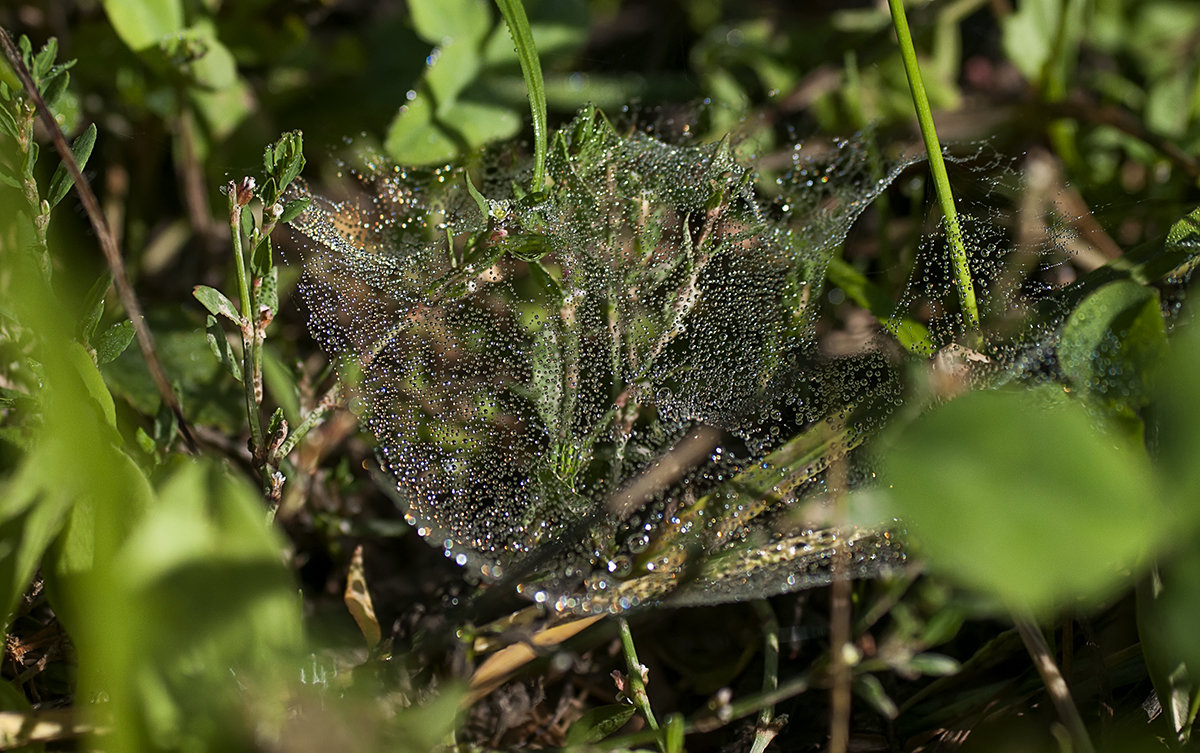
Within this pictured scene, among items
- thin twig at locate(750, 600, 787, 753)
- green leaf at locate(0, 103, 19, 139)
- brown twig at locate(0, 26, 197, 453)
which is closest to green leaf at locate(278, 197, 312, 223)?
brown twig at locate(0, 26, 197, 453)

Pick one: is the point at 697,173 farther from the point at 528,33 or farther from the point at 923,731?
the point at 923,731

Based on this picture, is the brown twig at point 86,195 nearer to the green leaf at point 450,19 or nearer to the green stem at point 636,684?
the green stem at point 636,684

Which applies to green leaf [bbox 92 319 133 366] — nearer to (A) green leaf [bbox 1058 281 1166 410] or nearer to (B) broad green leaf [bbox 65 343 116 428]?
(B) broad green leaf [bbox 65 343 116 428]

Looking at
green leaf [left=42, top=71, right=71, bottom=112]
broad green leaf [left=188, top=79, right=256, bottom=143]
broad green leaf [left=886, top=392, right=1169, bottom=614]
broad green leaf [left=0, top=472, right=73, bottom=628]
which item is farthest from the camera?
broad green leaf [left=188, top=79, right=256, bottom=143]

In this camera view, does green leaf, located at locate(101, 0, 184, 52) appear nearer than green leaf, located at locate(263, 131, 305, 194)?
No

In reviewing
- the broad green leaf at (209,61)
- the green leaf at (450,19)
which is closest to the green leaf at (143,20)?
the broad green leaf at (209,61)

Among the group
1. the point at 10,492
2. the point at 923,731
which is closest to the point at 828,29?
the point at 923,731
